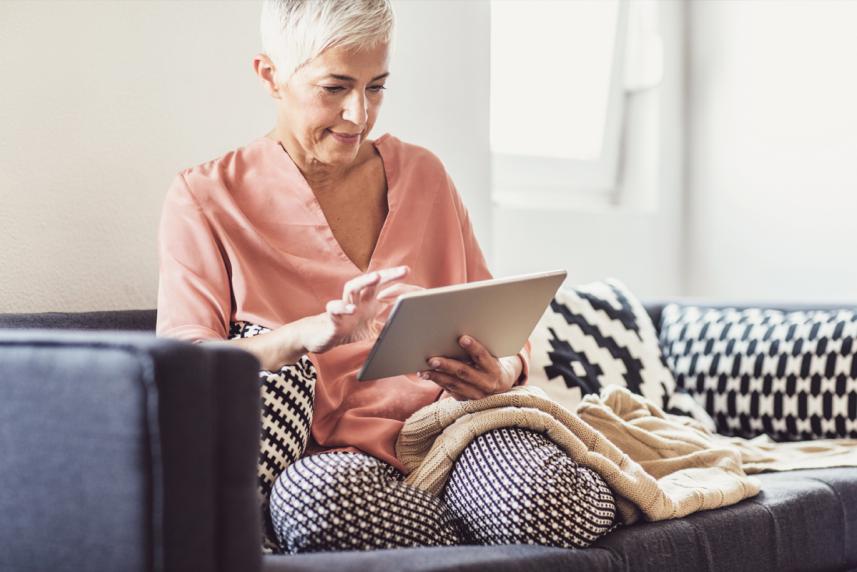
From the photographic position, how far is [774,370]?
2.12m

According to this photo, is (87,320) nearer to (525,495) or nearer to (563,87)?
(525,495)

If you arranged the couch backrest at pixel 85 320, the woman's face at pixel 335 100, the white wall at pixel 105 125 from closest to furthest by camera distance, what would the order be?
the couch backrest at pixel 85 320
the woman's face at pixel 335 100
the white wall at pixel 105 125

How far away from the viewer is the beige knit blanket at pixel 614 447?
1.42 meters

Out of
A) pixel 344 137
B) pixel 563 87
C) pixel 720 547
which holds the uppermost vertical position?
pixel 563 87

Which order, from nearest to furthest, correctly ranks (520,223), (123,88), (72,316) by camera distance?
1. (72,316)
2. (123,88)
3. (520,223)

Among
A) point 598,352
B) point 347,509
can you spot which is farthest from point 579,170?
point 347,509

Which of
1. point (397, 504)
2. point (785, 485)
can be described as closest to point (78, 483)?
point (397, 504)

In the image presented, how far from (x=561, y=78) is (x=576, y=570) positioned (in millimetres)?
2243

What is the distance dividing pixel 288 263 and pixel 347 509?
1.70 feet

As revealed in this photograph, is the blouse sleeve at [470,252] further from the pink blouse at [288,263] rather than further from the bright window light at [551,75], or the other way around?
the bright window light at [551,75]

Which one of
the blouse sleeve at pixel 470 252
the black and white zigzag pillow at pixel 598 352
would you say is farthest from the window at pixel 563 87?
the blouse sleeve at pixel 470 252

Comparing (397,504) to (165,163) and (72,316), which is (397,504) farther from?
(165,163)

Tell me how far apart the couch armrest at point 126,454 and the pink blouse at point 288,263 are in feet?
1.62

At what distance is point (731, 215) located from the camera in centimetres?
325
